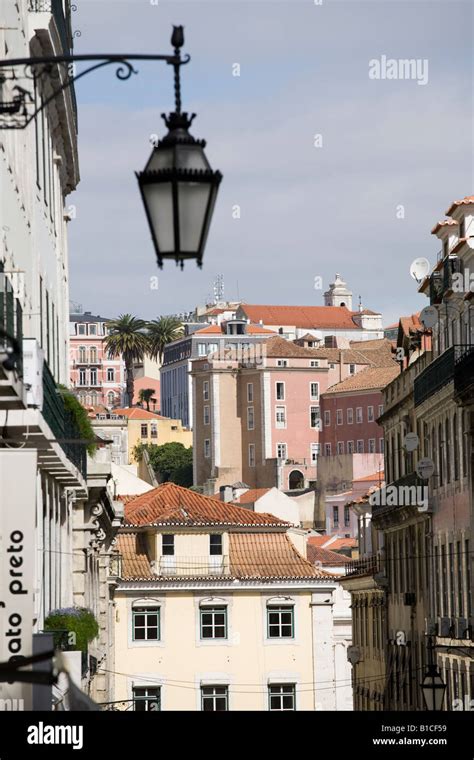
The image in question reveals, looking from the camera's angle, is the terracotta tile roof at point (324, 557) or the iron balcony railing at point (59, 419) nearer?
the iron balcony railing at point (59, 419)

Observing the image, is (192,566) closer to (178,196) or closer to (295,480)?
(178,196)

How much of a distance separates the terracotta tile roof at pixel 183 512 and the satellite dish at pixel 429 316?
17.0 m

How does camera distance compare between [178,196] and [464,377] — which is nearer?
[178,196]

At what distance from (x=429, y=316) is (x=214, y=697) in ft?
55.1

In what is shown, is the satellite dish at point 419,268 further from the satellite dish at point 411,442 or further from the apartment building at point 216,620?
the apartment building at point 216,620

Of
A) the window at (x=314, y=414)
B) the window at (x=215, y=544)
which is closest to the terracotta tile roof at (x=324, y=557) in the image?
the window at (x=215, y=544)

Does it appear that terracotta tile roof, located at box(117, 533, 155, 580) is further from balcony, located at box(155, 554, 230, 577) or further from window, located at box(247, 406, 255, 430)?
window, located at box(247, 406, 255, 430)

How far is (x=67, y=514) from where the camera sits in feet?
108

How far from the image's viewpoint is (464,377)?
140 ft

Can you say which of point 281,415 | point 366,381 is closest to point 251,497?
point 366,381

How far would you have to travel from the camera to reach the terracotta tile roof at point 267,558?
63081mm

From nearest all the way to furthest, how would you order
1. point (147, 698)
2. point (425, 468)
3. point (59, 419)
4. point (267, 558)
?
1. point (59, 419)
2. point (425, 468)
3. point (147, 698)
4. point (267, 558)
